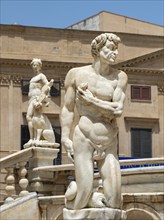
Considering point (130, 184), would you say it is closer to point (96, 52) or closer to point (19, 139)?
point (96, 52)

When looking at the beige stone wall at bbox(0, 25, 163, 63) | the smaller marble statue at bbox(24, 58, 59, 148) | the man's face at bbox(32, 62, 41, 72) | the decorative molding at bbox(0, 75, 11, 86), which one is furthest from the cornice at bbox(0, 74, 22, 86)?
the smaller marble statue at bbox(24, 58, 59, 148)

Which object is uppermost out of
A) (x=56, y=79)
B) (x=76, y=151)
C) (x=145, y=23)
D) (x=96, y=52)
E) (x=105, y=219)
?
(x=145, y=23)

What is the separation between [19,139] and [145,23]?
1405 centimetres

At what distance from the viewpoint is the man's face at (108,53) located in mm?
8641

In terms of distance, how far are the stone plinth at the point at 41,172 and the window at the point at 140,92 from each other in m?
22.4

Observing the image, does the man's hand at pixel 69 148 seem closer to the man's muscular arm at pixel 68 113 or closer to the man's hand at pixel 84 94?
the man's muscular arm at pixel 68 113

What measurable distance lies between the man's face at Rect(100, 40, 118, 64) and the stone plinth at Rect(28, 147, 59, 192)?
21.3ft

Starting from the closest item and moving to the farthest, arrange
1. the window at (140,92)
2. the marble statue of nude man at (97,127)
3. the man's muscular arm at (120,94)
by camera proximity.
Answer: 1. the marble statue of nude man at (97,127)
2. the man's muscular arm at (120,94)
3. the window at (140,92)

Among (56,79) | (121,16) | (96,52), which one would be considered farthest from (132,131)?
(96,52)

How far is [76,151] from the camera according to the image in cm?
Answer: 847

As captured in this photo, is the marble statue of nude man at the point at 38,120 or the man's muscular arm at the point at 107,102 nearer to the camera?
the man's muscular arm at the point at 107,102

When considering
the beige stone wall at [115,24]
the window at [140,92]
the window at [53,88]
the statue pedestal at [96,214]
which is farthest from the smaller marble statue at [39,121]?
the beige stone wall at [115,24]

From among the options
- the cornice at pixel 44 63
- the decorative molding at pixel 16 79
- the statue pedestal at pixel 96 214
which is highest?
the cornice at pixel 44 63

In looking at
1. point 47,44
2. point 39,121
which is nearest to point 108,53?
point 39,121
